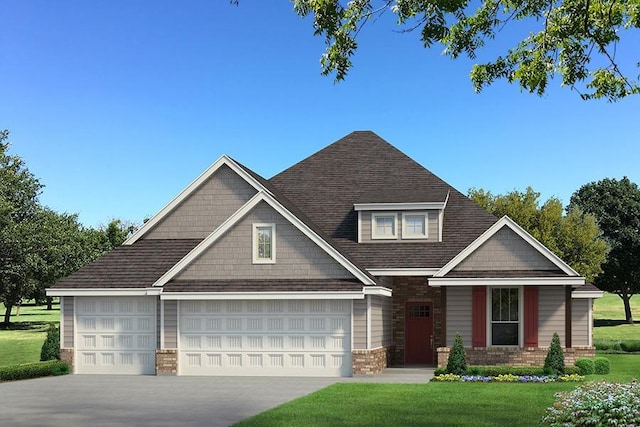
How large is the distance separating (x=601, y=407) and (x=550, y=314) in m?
16.9

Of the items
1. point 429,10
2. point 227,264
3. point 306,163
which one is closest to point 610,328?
point 306,163

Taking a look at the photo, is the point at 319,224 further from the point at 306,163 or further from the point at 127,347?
the point at 127,347

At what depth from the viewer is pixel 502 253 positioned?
94.2 ft

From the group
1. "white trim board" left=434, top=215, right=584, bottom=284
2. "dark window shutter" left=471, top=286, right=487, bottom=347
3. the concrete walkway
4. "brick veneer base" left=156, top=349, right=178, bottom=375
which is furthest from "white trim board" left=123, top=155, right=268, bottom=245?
"dark window shutter" left=471, top=286, right=487, bottom=347

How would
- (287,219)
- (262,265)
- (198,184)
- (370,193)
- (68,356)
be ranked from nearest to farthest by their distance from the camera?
(287,219), (262,265), (68,356), (198,184), (370,193)

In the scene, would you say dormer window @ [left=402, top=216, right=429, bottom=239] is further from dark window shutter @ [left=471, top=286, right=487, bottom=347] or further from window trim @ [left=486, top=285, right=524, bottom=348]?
window trim @ [left=486, top=285, right=524, bottom=348]

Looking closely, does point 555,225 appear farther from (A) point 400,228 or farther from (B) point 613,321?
(A) point 400,228

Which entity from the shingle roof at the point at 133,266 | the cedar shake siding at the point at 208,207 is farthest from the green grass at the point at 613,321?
the shingle roof at the point at 133,266

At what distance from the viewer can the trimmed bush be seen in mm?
26400

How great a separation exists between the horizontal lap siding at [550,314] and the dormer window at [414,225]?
16.2 feet

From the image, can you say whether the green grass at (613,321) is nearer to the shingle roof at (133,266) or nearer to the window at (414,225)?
the window at (414,225)

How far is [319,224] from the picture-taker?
33.2m

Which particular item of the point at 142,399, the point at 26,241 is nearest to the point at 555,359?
the point at 142,399

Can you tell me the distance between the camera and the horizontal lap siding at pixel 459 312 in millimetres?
28938
